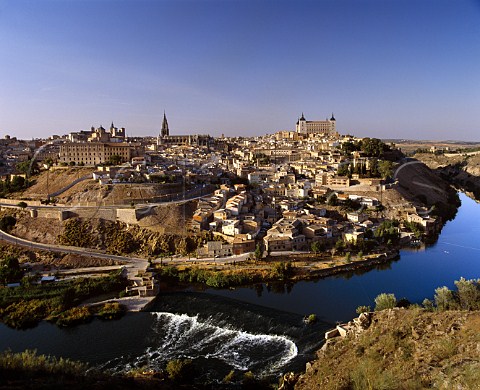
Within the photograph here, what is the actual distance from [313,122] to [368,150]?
16596 mm

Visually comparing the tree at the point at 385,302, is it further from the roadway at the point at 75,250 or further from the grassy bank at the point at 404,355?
the roadway at the point at 75,250

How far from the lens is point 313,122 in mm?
37562

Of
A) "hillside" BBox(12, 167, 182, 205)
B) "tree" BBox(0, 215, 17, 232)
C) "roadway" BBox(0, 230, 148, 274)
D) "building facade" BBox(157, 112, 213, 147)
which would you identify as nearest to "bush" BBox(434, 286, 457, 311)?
"roadway" BBox(0, 230, 148, 274)

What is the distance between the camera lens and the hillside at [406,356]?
148 inches

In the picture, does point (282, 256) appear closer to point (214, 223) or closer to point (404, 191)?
point (214, 223)

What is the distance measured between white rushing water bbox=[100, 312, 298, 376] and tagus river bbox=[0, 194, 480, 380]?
2cm

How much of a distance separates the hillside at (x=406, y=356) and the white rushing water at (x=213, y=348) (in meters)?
1.11

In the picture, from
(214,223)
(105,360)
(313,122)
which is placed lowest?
(105,360)

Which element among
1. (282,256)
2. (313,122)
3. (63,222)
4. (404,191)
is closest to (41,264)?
(63,222)

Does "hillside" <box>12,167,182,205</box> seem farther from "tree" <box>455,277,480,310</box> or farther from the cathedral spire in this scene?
the cathedral spire

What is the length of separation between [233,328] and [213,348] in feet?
2.60

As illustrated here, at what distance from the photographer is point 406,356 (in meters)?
4.39

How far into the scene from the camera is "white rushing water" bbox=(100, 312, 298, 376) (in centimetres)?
638

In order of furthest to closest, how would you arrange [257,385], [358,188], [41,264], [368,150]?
1. [368,150]
2. [358,188]
3. [41,264]
4. [257,385]
